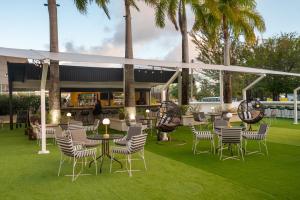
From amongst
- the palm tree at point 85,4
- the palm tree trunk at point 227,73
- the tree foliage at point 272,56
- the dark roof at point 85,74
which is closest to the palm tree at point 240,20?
the palm tree trunk at point 227,73

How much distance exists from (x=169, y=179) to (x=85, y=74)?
13206 mm

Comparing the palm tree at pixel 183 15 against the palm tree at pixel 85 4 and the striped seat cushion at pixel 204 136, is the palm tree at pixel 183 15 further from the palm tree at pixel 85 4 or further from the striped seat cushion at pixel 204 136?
the striped seat cushion at pixel 204 136

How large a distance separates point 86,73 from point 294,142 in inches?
463

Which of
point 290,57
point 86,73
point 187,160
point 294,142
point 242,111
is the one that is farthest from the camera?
point 290,57

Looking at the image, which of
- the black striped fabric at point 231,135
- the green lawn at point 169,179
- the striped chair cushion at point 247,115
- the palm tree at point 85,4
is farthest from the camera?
the palm tree at point 85,4

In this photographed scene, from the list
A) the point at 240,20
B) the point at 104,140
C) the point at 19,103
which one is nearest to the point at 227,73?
the point at 240,20

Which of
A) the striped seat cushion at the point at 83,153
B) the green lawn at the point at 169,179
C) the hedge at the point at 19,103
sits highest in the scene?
the hedge at the point at 19,103

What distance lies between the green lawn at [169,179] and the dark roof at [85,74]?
8.37m

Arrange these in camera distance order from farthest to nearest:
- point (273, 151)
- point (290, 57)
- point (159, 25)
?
point (290, 57), point (159, 25), point (273, 151)

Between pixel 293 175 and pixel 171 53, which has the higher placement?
pixel 171 53

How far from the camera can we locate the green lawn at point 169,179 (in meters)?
5.14

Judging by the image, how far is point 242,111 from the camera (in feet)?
43.2

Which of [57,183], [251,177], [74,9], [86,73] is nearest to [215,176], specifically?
[251,177]

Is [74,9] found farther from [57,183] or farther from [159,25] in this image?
[57,183]
